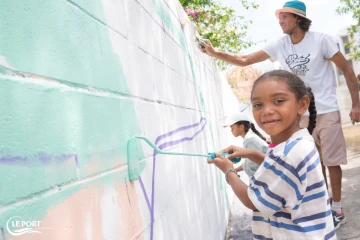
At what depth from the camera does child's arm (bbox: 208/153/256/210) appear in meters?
1.61

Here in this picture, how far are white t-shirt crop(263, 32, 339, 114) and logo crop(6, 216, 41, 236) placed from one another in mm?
2745

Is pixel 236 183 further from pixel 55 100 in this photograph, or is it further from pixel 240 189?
pixel 55 100

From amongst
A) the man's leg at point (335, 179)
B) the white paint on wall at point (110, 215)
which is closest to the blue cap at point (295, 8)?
the man's leg at point (335, 179)

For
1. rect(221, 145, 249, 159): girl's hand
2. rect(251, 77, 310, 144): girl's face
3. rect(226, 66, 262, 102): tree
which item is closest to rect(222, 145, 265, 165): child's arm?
rect(221, 145, 249, 159): girl's hand

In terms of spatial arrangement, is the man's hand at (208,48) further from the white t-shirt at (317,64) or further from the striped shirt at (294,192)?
the striped shirt at (294,192)

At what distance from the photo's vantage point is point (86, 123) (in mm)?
950

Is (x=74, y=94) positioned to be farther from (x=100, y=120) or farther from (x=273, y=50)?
(x=273, y=50)

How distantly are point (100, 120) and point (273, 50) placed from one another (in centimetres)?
250

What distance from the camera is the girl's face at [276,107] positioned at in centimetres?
162

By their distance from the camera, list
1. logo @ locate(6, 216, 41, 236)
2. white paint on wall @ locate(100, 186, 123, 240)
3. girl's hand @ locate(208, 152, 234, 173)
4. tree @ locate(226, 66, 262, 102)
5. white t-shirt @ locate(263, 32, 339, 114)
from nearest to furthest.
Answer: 1. logo @ locate(6, 216, 41, 236)
2. white paint on wall @ locate(100, 186, 123, 240)
3. girl's hand @ locate(208, 152, 234, 173)
4. white t-shirt @ locate(263, 32, 339, 114)
5. tree @ locate(226, 66, 262, 102)

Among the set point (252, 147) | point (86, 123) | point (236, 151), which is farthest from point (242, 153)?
point (252, 147)

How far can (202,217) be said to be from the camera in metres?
2.42

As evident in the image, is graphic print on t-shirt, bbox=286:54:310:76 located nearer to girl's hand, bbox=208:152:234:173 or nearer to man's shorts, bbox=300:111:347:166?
man's shorts, bbox=300:111:347:166

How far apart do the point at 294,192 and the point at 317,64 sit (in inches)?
71.9
